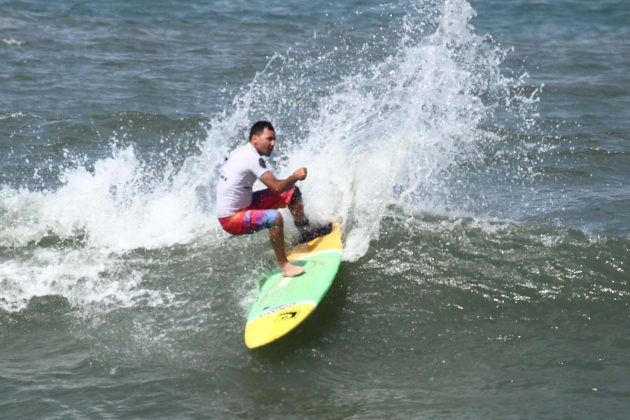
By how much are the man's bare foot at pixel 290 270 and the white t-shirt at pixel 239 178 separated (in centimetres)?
71

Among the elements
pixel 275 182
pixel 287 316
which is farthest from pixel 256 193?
pixel 287 316

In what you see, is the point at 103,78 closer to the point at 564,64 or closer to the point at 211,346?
the point at 564,64

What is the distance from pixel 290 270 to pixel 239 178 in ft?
3.22

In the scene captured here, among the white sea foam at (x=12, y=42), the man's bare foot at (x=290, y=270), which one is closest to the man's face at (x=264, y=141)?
the man's bare foot at (x=290, y=270)

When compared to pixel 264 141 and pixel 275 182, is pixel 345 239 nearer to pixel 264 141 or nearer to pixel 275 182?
pixel 275 182

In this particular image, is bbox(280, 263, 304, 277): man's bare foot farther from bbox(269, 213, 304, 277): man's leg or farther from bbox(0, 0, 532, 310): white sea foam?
bbox(0, 0, 532, 310): white sea foam

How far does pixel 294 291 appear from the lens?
7.72 meters

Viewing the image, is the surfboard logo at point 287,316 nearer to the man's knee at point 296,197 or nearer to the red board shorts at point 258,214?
the red board shorts at point 258,214

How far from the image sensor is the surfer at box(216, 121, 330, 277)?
7.94 meters

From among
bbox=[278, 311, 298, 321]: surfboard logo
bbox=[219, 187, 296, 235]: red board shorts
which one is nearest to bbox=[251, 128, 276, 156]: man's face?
bbox=[219, 187, 296, 235]: red board shorts

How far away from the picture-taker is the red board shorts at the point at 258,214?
805 centimetres

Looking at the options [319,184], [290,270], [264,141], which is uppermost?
[264,141]

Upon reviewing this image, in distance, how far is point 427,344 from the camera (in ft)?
24.1

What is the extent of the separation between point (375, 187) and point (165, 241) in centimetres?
239
